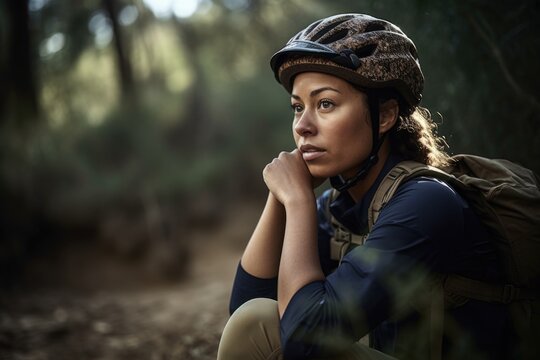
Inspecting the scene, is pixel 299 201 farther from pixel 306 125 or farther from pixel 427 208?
pixel 427 208

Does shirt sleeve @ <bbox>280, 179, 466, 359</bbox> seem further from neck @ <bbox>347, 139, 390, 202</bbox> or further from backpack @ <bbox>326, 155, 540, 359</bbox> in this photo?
neck @ <bbox>347, 139, 390, 202</bbox>

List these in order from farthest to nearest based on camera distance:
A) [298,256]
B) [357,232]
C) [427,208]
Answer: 1. [357,232]
2. [298,256]
3. [427,208]

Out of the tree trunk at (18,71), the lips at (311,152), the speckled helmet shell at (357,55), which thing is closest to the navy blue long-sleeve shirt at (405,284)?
the lips at (311,152)

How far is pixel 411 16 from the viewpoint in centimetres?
402

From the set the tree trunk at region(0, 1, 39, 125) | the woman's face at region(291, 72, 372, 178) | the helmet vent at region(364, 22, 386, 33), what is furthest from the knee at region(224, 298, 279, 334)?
the tree trunk at region(0, 1, 39, 125)

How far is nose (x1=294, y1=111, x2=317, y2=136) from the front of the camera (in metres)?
2.33

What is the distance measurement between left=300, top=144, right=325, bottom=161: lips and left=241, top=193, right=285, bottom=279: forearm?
28 cm

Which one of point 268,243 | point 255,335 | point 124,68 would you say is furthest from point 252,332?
point 124,68

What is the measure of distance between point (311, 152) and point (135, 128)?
943cm

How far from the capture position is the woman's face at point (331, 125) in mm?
2318

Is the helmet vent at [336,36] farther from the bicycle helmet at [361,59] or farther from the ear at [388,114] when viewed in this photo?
the ear at [388,114]

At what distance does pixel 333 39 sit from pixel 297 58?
7.8 inches

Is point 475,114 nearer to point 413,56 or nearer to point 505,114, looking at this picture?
point 505,114

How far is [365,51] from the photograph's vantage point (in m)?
2.43
